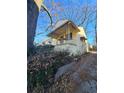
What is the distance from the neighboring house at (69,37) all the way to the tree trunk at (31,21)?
15 centimetres

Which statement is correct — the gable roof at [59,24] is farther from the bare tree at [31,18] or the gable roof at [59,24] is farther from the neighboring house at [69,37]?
the bare tree at [31,18]

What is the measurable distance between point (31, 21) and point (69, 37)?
13.9 inches

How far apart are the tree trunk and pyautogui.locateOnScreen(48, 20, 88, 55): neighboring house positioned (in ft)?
0.51

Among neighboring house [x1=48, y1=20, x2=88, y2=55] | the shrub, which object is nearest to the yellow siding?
neighboring house [x1=48, y1=20, x2=88, y2=55]

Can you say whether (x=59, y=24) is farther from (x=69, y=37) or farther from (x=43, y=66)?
(x=43, y=66)

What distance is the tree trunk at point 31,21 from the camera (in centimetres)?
247


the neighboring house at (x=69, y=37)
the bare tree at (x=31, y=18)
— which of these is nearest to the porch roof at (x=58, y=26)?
the neighboring house at (x=69, y=37)

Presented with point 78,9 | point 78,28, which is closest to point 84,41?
point 78,28

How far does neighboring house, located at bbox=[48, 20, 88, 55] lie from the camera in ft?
7.91

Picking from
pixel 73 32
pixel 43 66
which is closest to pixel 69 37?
pixel 73 32
